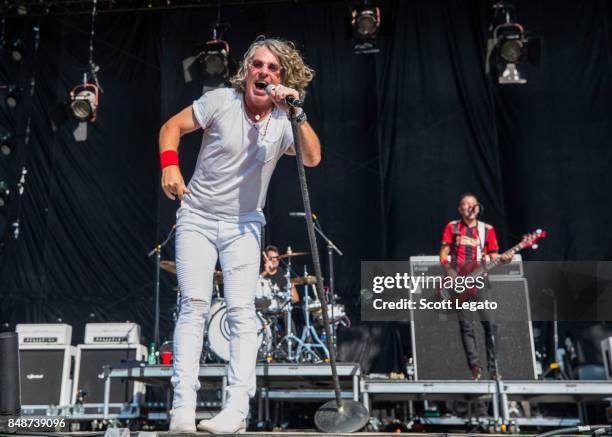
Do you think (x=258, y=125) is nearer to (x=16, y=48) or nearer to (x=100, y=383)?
(x=100, y=383)

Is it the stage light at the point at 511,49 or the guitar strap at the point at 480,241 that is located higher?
the stage light at the point at 511,49

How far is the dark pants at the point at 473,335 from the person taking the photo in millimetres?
5684

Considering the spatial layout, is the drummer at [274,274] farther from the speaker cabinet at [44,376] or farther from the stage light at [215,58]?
the stage light at [215,58]

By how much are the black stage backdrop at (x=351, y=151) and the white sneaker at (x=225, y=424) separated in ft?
17.9

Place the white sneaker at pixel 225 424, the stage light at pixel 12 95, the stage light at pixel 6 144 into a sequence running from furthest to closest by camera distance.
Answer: the stage light at pixel 12 95, the stage light at pixel 6 144, the white sneaker at pixel 225 424

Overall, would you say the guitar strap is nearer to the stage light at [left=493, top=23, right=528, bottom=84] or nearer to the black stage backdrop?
the black stage backdrop

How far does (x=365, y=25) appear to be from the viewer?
7.82 metres

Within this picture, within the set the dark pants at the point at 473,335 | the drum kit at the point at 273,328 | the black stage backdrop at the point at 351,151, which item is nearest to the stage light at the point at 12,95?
the black stage backdrop at the point at 351,151

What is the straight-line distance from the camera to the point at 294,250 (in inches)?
326

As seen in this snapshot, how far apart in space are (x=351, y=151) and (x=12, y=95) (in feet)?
14.5

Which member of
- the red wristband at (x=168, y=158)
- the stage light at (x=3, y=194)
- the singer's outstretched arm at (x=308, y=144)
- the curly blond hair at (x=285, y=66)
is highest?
the stage light at (x=3, y=194)

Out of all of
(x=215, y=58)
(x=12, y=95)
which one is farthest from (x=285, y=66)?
(x=12, y=95)

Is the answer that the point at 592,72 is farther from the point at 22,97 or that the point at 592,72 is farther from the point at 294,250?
the point at 22,97

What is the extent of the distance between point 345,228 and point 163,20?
3782 millimetres
